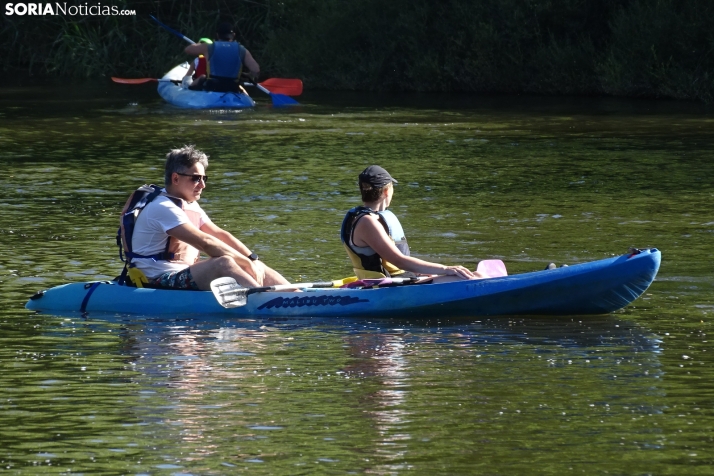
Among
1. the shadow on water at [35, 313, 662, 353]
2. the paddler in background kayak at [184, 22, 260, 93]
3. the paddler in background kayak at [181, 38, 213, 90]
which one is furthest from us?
the paddler in background kayak at [181, 38, 213, 90]

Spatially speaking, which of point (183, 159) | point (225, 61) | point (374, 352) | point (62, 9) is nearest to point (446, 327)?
point (374, 352)

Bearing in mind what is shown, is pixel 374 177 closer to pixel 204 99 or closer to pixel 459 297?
pixel 459 297

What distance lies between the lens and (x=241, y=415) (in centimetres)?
575

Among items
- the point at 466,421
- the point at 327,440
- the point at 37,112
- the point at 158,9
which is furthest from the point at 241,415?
the point at 158,9

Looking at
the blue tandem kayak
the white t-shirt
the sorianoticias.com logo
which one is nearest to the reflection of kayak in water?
the white t-shirt

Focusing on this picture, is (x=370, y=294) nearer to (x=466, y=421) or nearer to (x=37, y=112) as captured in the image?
(x=466, y=421)

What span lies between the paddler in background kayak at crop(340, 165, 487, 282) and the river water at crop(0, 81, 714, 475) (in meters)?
0.31

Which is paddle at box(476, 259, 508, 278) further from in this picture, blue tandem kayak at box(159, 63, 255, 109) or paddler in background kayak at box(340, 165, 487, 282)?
blue tandem kayak at box(159, 63, 255, 109)

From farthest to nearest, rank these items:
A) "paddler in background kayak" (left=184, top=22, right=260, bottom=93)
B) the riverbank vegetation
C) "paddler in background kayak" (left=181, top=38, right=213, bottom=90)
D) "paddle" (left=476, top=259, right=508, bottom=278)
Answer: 1. the riverbank vegetation
2. "paddler in background kayak" (left=181, top=38, right=213, bottom=90)
3. "paddler in background kayak" (left=184, top=22, right=260, bottom=93)
4. "paddle" (left=476, top=259, right=508, bottom=278)

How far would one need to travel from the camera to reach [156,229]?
8.04m

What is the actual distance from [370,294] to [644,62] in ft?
61.2

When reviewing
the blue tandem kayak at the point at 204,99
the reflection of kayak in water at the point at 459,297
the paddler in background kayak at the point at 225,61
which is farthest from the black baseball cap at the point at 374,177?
the blue tandem kayak at the point at 204,99

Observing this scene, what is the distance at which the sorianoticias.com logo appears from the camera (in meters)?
31.4

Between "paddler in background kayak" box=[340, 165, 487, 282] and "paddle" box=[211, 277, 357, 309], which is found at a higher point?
"paddler in background kayak" box=[340, 165, 487, 282]
